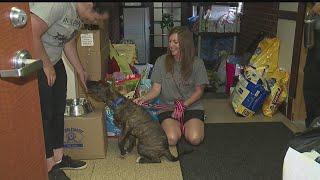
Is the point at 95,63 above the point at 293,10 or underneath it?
underneath

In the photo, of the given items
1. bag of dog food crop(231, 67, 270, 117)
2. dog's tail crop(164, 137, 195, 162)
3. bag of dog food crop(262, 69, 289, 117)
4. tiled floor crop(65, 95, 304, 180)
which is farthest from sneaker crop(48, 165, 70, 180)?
bag of dog food crop(262, 69, 289, 117)

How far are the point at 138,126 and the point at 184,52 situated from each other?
2.34 ft

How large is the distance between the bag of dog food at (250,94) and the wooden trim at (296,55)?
0.79 ft

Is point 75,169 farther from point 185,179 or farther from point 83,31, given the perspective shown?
point 83,31

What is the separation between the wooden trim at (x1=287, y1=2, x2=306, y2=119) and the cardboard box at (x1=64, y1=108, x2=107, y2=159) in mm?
1877

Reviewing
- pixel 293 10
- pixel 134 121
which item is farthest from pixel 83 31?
pixel 293 10

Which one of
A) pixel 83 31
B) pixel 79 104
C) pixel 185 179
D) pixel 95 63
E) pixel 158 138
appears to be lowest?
pixel 185 179

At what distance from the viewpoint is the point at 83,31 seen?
279cm

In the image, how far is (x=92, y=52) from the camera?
9.26 ft

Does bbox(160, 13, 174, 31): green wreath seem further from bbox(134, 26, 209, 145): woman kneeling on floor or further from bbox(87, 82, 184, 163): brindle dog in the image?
bbox(87, 82, 184, 163): brindle dog

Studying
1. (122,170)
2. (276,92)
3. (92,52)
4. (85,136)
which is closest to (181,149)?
(122,170)

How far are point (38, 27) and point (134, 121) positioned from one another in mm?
1058

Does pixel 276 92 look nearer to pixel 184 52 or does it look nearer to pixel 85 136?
pixel 184 52

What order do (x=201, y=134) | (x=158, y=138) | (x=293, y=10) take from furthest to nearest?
(x=293, y=10) < (x=201, y=134) < (x=158, y=138)
